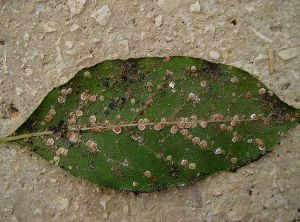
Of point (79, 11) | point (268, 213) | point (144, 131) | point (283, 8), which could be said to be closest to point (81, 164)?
point (144, 131)

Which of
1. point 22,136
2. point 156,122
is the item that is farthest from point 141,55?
point 22,136

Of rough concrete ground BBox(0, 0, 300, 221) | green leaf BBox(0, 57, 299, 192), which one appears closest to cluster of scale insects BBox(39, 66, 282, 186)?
green leaf BBox(0, 57, 299, 192)

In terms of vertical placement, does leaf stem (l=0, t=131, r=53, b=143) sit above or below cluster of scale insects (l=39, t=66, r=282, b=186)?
above

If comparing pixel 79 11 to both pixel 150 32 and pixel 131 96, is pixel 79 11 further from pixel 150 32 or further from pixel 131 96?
pixel 131 96

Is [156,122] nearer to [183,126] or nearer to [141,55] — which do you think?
[183,126]

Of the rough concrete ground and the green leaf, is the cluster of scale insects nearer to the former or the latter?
the green leaf
